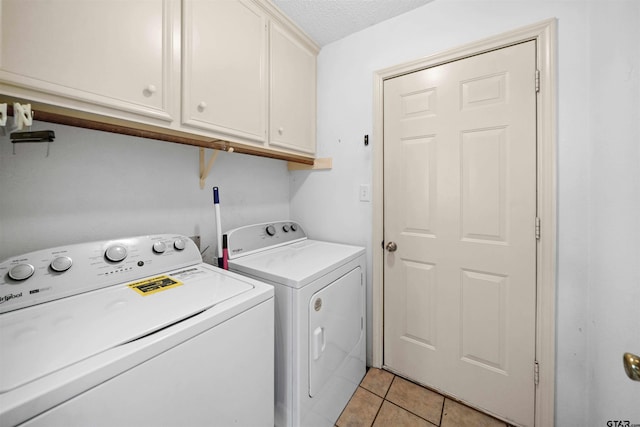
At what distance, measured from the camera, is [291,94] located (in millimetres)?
1757

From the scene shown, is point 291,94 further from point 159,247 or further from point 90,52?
point 159,247

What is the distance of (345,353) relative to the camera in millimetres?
1476

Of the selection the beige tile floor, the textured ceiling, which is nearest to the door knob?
the beige tile floor

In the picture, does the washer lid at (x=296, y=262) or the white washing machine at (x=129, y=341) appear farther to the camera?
the washer lid at (x=296, y=262)

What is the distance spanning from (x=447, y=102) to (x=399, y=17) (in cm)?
72

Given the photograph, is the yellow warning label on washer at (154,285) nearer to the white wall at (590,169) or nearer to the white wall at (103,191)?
the white wall at (103,191)

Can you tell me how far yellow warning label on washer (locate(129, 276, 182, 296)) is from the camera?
0.96m

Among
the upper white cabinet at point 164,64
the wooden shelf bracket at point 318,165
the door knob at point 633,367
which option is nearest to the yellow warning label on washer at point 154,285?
the upper white cabinet at point 164,64

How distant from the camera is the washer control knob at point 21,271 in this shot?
2.66ft

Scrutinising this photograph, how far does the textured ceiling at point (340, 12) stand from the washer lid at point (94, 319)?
174 centimetres

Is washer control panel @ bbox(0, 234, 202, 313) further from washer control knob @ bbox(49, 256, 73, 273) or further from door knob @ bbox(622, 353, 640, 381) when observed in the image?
door knob @ bbox(622, 353, 640, 381)

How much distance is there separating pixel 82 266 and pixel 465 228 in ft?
6.15

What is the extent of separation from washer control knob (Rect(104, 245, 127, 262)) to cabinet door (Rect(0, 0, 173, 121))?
1.84 ft

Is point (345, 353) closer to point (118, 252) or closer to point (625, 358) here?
point (625, 358)
